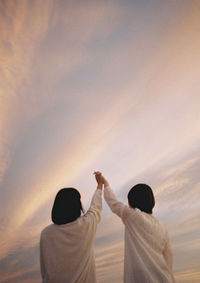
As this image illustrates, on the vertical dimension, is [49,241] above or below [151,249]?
above

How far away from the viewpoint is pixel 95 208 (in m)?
4.52

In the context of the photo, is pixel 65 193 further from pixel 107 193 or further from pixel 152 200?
pixel 152 200

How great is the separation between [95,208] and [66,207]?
59 centimetres

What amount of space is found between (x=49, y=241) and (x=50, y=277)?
54 cm

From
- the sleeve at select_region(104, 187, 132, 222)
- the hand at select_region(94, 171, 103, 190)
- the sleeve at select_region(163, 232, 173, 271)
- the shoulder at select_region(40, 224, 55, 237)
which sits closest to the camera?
the shoulder at select_region(40, 224, 55, 237)

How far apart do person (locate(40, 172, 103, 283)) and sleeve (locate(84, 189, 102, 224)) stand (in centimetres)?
8

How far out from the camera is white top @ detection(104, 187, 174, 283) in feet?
13.1

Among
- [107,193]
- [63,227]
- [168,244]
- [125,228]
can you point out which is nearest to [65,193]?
[63,227]

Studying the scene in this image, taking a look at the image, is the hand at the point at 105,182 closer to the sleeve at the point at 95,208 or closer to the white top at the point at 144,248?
the sleeve at the point at 95,208

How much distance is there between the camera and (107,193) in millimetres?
4824

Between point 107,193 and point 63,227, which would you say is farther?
point 107,193

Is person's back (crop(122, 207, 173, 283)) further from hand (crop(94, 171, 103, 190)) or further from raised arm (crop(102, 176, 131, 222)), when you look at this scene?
hand (crop(94, 171, 103, 190))

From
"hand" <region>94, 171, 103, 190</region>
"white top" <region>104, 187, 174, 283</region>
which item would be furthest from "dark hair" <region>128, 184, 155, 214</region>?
"hand" <region>94, 171, 103, 190</region>

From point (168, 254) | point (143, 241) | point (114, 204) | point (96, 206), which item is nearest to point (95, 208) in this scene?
point (96, 206)
